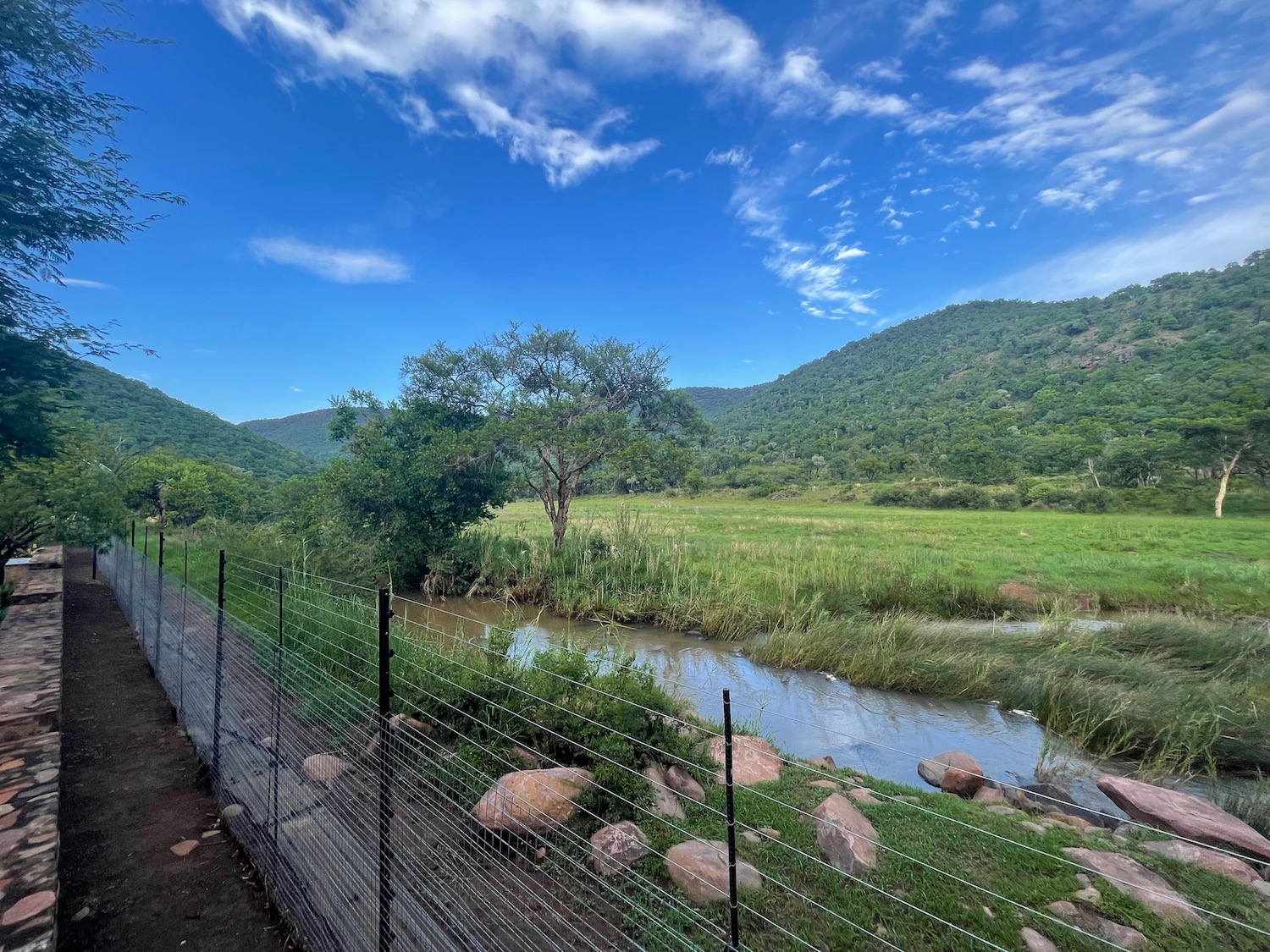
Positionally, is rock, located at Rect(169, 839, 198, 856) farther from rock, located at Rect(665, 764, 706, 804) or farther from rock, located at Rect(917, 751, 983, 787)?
rock, located at Rect(917, 751, 983, 787)

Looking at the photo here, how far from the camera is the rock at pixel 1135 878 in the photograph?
98.3 inches

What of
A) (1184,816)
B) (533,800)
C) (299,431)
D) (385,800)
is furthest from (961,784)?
(299,431)

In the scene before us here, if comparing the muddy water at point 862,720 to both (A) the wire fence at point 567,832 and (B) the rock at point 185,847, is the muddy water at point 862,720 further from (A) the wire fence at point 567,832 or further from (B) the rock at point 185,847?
(B) the rock at point 185,847

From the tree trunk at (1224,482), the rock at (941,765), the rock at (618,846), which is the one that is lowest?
the rock at (941,765)

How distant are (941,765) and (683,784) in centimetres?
250

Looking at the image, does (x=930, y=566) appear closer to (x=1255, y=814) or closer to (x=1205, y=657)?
(x=1205, y=657)

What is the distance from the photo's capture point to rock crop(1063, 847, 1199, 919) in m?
2.50

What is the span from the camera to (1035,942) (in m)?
2.33

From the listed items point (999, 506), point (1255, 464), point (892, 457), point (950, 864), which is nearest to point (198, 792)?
point (950, 864)

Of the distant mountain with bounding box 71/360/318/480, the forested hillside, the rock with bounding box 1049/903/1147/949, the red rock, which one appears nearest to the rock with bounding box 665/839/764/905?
the rock with bounding box 1049/903/1147/949

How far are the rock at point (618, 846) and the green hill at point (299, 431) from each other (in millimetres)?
58786

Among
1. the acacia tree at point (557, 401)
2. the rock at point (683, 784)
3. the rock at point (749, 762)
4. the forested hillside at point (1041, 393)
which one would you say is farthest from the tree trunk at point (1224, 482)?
the rock at point (683, 784)

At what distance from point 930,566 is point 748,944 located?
41.6 feet

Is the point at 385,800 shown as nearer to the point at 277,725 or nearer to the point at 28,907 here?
the point at 277,725
